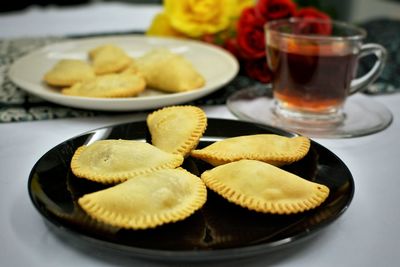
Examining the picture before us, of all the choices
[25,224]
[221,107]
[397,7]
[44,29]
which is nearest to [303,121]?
[221,107]

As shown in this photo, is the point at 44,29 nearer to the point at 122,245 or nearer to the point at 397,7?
the point at 122,245

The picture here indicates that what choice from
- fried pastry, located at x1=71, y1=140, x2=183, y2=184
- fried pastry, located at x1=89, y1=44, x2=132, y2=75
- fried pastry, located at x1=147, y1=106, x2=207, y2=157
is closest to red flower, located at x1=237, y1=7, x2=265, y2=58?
fried pastry, located at x1=89, y1=44, x2=132, y2=75

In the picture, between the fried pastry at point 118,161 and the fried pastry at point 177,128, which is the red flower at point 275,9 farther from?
the fried pastry at point 118,161

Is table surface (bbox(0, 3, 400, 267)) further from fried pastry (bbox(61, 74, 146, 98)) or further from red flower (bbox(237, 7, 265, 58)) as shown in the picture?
A: red flower (bbox(237, 7, 265, 58))

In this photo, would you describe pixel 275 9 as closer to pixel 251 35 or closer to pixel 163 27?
pixel 251 35

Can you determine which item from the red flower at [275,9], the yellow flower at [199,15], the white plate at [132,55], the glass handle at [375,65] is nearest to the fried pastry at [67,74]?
the white plate at [132,55]

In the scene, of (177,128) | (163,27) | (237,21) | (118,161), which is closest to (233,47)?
(237,21)
